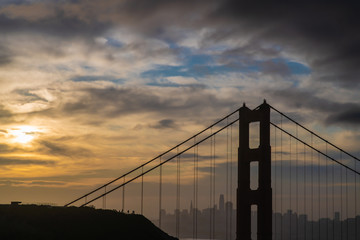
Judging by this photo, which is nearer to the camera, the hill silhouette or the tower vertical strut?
the tower vertical strut

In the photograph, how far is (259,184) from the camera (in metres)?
55.9

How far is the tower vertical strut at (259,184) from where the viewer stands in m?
55.3

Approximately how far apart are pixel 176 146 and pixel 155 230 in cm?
1332

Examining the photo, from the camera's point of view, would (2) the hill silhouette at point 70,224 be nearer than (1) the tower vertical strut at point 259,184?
No

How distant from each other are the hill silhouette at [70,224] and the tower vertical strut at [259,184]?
1789 cm

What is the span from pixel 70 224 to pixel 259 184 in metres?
23.4

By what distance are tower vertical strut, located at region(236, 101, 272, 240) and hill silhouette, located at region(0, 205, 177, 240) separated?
17.9 m

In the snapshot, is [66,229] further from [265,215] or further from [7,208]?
[265,215]

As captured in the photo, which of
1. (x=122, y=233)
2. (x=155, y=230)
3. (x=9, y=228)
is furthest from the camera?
(x=155, y=230)

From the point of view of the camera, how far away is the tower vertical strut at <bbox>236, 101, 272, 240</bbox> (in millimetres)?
55312

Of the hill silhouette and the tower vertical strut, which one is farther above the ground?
the tower vertical strut

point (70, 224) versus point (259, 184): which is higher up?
point (259, 184)

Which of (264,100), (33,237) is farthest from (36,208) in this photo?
(264,100)

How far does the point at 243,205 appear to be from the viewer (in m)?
56.4
